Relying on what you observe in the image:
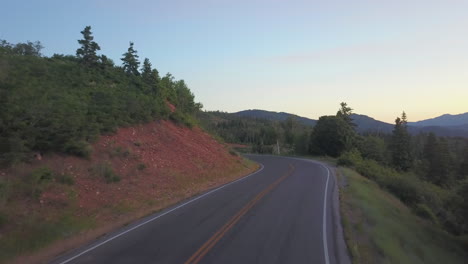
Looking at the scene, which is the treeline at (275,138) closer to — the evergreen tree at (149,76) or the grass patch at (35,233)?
the evergreen tree at (149,76)

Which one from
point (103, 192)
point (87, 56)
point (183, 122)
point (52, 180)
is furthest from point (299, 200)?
point (87, 56)

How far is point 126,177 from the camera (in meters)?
19.0

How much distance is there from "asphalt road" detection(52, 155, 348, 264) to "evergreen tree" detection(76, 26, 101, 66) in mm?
19285

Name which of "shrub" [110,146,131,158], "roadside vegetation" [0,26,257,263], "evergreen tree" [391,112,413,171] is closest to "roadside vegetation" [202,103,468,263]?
"evergreen tree" [391,112,413,171]

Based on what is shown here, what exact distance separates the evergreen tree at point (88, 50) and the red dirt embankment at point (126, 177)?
8.38 m

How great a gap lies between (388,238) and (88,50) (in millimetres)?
27624

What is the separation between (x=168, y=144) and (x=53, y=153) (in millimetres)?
11276

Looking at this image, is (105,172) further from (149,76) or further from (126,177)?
(149,76)

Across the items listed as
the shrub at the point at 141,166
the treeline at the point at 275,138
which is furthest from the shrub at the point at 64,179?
the treeline at the point at 275,138

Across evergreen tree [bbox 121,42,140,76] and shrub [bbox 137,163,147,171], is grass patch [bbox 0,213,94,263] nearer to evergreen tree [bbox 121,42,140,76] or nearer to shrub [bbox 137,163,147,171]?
shrub [bbox 137,163,147,171]

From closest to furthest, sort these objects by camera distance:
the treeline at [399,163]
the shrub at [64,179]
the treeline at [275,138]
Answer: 1. the shrub at [64,179]
2. the treeline at [399,163]
3. the treeline at [275,138]

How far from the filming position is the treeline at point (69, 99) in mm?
15141

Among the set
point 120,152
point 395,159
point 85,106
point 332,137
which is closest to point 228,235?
point 120,152

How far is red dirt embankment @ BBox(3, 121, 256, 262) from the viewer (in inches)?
512
